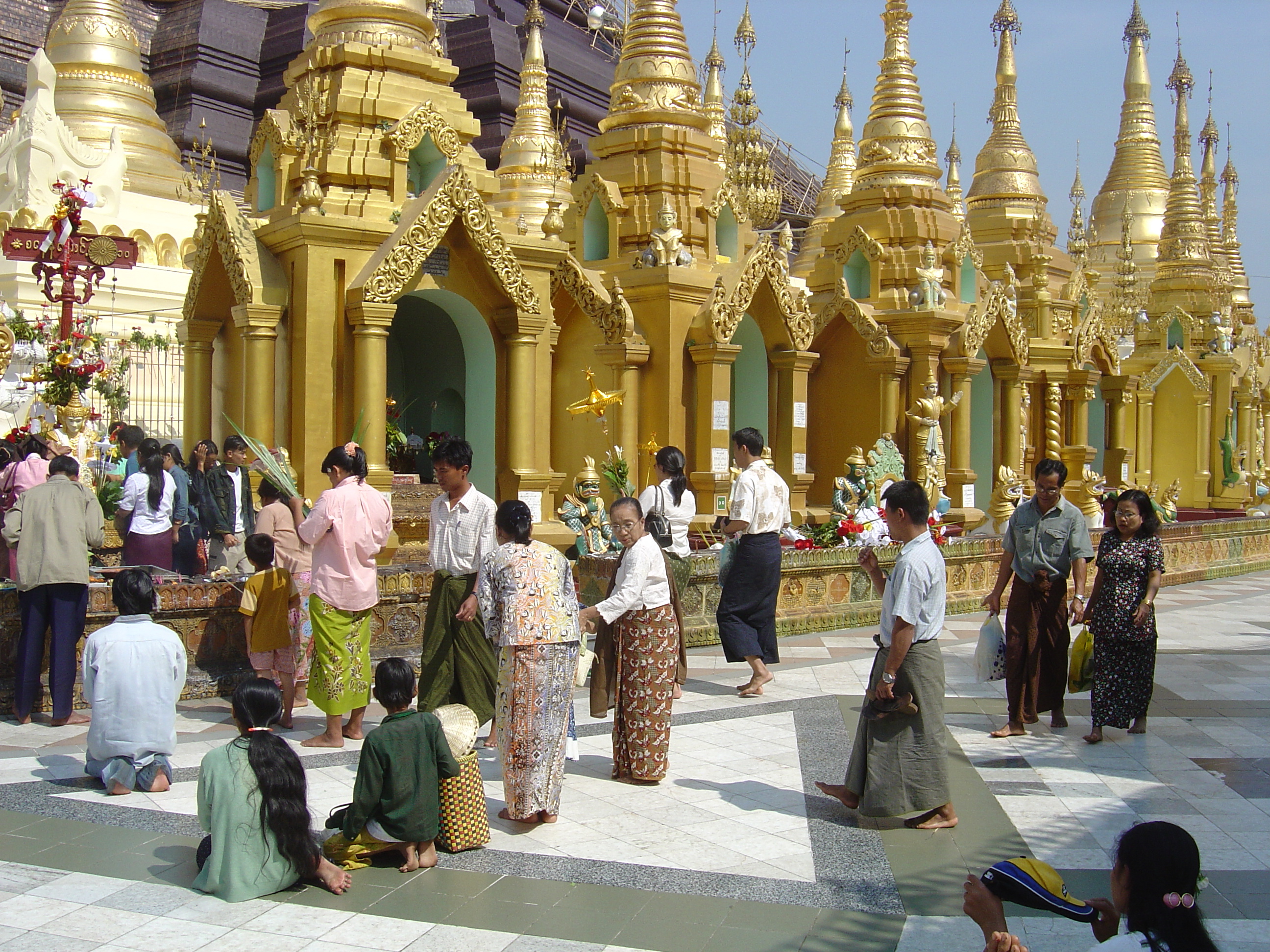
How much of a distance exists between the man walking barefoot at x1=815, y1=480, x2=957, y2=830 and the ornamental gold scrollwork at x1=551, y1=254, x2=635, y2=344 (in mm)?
8386

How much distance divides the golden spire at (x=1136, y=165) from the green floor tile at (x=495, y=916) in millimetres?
29118

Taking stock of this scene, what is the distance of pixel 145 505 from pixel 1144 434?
1967cm

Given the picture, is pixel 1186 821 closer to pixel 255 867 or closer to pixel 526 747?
pixel 526 747

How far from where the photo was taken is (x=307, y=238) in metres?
11.1

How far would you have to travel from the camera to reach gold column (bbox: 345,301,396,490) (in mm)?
11008

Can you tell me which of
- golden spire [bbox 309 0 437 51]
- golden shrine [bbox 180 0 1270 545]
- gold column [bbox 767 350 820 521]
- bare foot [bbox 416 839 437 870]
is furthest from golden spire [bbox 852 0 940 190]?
bare foot [bbox 416 839 437 870]

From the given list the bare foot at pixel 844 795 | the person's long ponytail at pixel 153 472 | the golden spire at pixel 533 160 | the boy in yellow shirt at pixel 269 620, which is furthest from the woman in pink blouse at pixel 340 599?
the golden spire at pixel 533 160

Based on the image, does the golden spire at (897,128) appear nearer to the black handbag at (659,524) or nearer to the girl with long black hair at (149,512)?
the black handbag at (659,524)

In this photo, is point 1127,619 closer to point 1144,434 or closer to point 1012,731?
point 1012,731

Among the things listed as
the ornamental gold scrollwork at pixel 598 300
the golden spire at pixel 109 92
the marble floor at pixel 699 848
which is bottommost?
the marble floor at pixel 699 848

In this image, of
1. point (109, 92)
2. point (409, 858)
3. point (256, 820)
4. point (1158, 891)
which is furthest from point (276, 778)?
point (109, 92)

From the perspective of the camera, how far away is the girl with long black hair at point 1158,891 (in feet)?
9.33

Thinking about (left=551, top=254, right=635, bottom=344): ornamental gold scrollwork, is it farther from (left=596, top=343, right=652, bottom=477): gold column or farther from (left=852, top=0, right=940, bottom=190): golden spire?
(left=852, top=0, right=940, bottom=190): golden spire

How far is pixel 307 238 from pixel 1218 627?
9.29 meters
